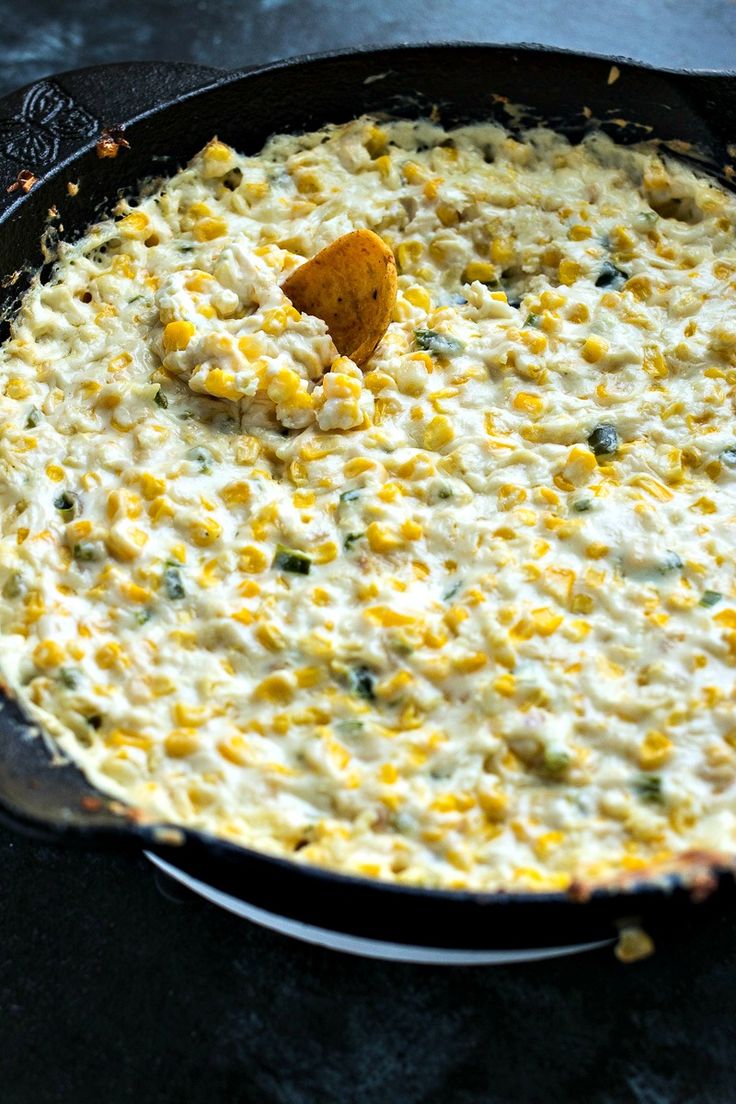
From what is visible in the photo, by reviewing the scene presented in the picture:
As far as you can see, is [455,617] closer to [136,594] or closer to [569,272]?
[136,594]

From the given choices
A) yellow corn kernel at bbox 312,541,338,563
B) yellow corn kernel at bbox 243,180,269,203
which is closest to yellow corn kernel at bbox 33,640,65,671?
yellow corn kernel at bbox 312,541,338,563

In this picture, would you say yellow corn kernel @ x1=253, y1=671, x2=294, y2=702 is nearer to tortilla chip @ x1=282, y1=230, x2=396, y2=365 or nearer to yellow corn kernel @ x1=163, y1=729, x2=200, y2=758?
yellow corn kernel @ x1=163, y1=729, x2=200, y2=758

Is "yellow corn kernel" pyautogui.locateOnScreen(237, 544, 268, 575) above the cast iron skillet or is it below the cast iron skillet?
below

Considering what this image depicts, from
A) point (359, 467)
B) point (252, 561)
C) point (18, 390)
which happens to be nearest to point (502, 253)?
point (359, 467)

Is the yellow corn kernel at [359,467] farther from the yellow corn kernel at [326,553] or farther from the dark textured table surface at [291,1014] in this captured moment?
the dark textured table surface at [291,1014]

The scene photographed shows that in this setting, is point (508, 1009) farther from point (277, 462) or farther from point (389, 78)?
point (389, 78)

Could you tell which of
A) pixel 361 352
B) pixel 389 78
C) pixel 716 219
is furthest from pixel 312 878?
pixel 389 78
